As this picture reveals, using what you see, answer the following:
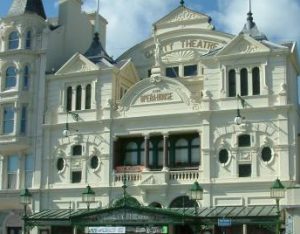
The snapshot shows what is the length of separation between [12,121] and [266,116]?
18.1m

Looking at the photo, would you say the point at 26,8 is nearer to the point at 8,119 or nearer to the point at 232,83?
the point at 8,119

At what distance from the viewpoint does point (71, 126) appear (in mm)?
45906

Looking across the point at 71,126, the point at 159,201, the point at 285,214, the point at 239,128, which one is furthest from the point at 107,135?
the point at 285,214

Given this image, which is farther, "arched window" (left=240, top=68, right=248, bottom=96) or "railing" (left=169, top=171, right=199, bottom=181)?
"arched window" (left=240, top=68, right=248, bottom=96)

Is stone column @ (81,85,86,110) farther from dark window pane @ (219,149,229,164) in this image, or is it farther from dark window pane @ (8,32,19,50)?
dark window pane @ (219,149,229,164)

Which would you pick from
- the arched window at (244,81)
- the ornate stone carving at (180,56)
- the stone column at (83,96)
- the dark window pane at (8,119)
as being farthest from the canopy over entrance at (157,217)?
the ornate stone carving at (180,56)

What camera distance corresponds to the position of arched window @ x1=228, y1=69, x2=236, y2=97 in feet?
138

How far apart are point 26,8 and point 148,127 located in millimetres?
13700

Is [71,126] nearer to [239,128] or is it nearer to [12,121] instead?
[12,121]

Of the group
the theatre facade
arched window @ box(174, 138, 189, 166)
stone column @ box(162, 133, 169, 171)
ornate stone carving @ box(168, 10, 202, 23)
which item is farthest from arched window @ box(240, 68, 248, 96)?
ornate stone carving @ box(168, 10, 202, 23)

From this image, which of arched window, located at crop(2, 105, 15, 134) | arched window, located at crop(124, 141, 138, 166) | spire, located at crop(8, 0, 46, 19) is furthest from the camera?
spire, located at crop(8, 0, 46, 19)

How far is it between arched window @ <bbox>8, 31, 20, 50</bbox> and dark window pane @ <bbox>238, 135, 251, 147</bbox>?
18251 millimetres

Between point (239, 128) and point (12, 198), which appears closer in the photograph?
point (239, 128)

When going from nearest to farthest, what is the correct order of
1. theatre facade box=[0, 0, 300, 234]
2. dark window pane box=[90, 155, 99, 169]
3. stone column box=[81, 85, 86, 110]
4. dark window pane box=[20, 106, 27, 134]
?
1. theatre facade box=[0, 0, 300, 234]
2. dark window pane box=[90, 155, 99, 169]
3. stone column box=[81, 85, 86, 110]
4. dark window pane box=[20, 106, 27, 134]
